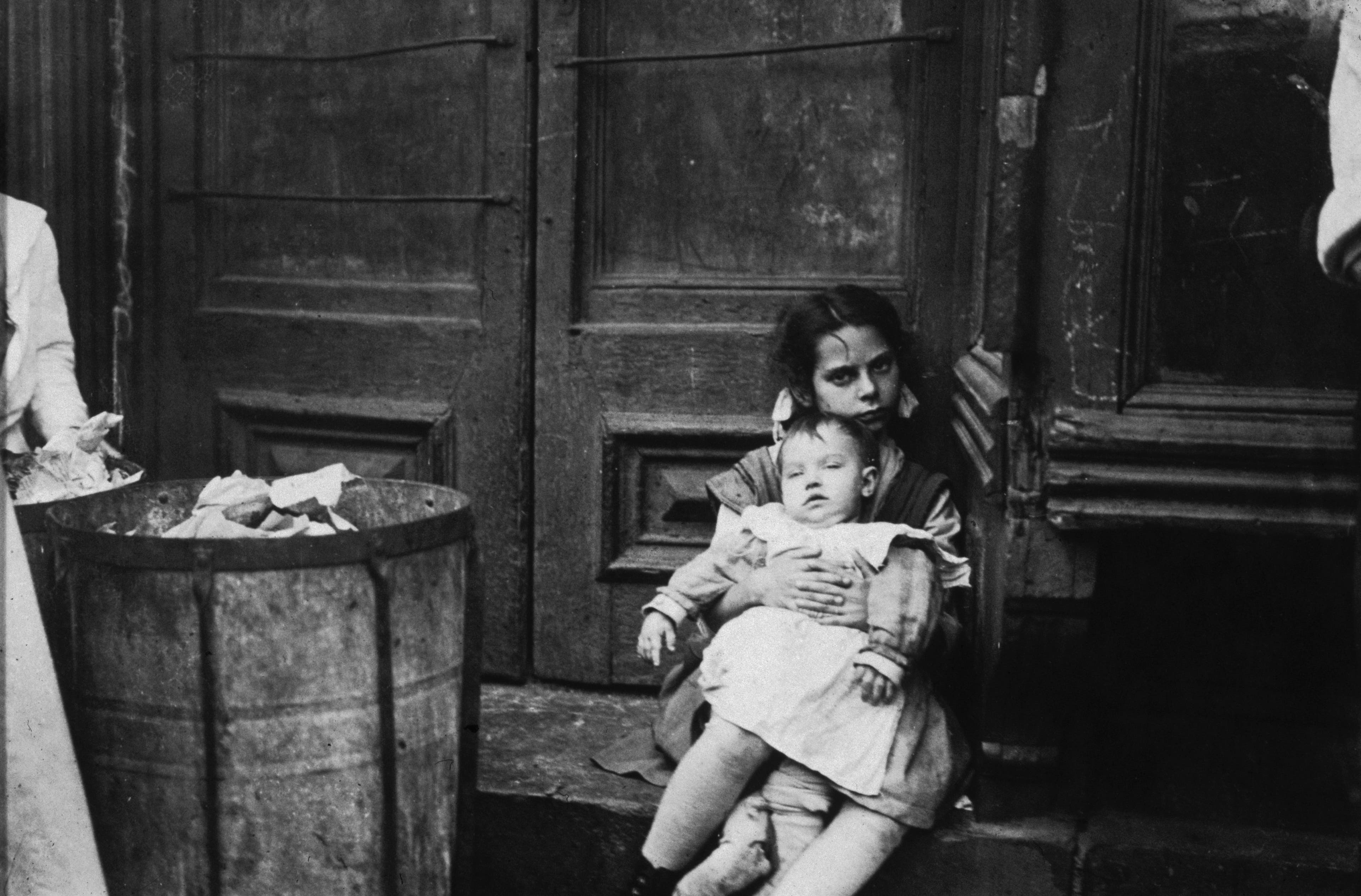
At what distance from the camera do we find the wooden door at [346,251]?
134 inches

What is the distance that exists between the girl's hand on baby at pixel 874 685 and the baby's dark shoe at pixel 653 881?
47 centimetres

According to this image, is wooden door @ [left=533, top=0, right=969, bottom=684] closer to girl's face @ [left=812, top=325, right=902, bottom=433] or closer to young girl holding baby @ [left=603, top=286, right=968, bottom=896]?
girl's face @ [left=812, top=325, right=902, bottom=433]

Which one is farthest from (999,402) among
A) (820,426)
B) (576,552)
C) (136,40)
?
(136,40)

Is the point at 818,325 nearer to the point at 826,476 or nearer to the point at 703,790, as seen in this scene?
the point at 826,476

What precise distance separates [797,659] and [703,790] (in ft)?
0.91

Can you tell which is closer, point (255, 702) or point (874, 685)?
point (255, 702)

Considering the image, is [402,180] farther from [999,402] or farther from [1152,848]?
[1152,848]

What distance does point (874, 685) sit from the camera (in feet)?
8.09

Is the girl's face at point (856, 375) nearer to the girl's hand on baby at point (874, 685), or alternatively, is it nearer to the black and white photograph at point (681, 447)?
the black and white photograph at point (681, 447)

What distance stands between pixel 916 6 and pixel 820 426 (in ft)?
3.30

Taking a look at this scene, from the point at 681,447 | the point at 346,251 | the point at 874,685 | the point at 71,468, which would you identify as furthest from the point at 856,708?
the point at 346,251

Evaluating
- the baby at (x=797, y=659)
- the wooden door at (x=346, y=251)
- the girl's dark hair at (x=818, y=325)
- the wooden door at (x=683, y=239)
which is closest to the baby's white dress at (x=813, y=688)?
the baby at (x=797, y=659)

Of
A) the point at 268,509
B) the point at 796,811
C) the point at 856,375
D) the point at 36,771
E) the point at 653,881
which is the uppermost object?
the point at 856,375

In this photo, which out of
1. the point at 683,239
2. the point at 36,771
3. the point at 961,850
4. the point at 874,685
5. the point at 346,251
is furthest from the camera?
the point at 346,251
